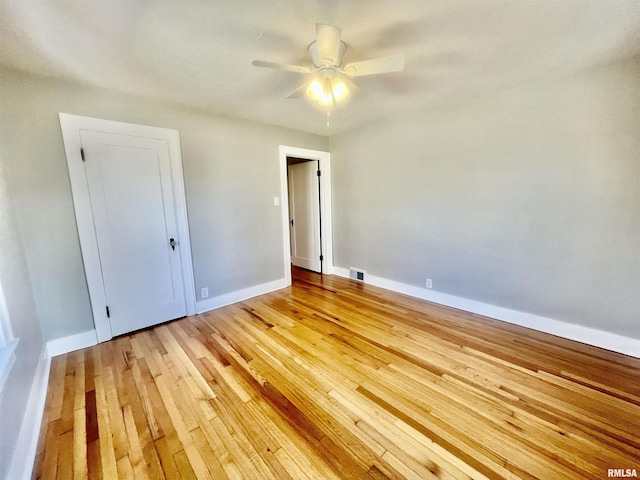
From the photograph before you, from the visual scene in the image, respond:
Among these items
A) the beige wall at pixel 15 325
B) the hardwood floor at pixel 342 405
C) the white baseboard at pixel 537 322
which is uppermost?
the beige wall at pixel 15 325

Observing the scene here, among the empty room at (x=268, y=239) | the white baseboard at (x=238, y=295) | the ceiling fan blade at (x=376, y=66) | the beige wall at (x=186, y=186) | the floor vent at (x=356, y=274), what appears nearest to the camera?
the empty room at (x=268, y=239)

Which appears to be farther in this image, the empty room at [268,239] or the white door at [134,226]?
the white door at [134,226]

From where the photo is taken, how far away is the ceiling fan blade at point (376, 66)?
1.58 metres

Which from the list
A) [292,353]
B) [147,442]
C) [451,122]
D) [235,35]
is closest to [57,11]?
[235,35]

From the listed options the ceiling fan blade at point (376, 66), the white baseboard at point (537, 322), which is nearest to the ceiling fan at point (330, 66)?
the ceiling fan blade at point (376, 66)

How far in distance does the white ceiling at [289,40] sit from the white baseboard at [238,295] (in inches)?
90.8

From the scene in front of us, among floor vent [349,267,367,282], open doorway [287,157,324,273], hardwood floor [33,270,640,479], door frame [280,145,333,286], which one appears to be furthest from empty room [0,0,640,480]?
open doorway [287,157,324,273]

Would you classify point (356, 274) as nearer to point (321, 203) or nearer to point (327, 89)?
point (321, 203)

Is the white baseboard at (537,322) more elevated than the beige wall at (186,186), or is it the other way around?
the beige wall at (186,186)

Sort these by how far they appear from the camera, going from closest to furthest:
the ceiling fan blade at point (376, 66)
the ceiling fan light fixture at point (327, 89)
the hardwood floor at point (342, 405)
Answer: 1. the hardwood floor at point (342, 405)
2. the ceiling fan blade at point (376, 66)
3. the ceiling fan light fixture at point (327, 89)

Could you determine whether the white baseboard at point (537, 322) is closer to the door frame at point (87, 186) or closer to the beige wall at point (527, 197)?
the beige wall at point (527, 197)

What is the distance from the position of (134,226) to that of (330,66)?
93.1 inches

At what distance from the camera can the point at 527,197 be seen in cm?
252

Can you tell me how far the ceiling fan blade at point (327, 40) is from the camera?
4.71ft
